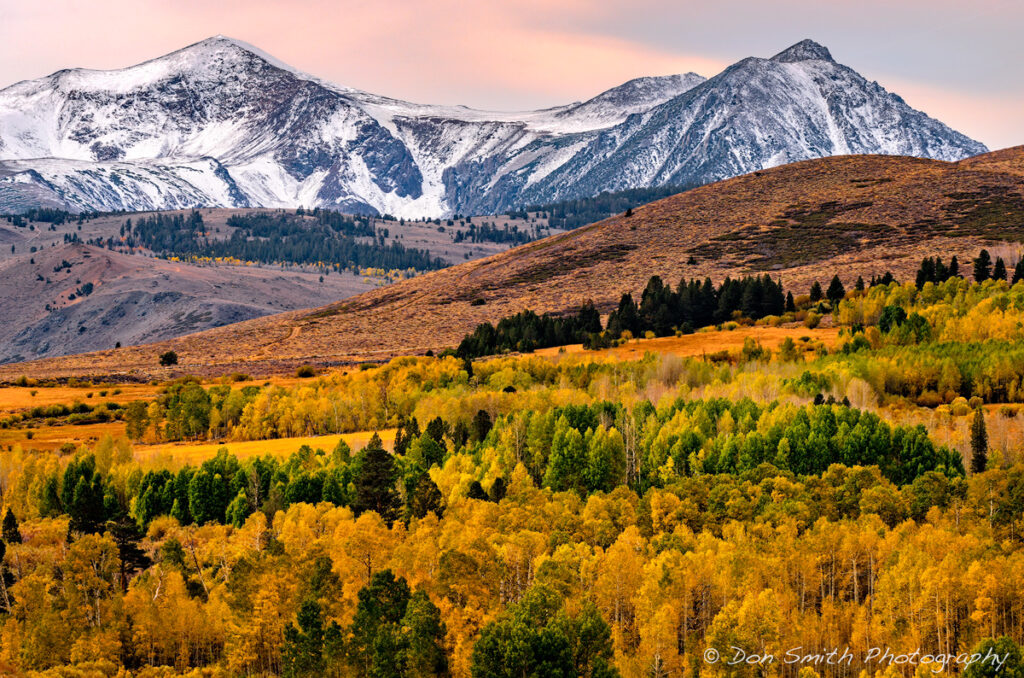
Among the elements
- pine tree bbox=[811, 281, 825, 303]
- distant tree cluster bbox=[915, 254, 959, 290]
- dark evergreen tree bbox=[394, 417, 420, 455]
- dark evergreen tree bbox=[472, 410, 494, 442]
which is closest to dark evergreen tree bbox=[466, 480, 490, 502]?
dark evergreen tree bbox=[394, 417, 420, 455]

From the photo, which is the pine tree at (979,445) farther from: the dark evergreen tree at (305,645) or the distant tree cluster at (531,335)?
the distant tree cluster at (531,335)

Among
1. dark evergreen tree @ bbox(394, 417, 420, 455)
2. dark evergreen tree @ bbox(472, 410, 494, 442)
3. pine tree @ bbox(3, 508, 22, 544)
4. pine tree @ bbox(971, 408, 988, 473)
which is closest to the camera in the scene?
pine tree @ bbox(971, 408, 988, 473)

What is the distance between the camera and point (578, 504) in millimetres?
94562

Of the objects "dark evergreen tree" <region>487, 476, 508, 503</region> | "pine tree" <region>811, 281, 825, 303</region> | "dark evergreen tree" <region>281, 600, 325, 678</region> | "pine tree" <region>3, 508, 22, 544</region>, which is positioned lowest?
"dark evergreen tree" <region>281, 600, 325, 678</region>

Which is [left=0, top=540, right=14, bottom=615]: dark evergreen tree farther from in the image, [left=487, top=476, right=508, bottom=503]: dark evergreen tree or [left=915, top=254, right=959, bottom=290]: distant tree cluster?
[left=915, top=254, right=959, bottom=290]: distant tree cluster

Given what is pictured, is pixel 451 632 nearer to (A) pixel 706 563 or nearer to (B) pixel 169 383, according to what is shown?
(A) pixel 706 563

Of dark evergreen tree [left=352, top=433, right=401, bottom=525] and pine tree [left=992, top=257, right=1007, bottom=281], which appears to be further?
pine tree [left=992, top=257, right=1007, bottom=281]

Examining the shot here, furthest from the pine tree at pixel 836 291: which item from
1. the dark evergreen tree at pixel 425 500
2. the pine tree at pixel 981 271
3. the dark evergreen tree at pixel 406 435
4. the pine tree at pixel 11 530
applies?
the pine tree at pixel 11 530

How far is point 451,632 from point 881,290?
4746 inches

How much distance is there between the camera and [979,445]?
101 metres

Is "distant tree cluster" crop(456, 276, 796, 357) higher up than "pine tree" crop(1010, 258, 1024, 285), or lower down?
lower down

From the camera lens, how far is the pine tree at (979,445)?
327ft

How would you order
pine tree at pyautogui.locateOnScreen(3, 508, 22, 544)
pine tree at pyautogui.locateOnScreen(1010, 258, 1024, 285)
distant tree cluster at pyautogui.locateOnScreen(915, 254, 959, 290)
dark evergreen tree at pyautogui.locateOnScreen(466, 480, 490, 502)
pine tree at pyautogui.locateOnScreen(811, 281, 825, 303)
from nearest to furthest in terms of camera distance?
dark evergreen tree at pyautogui.locateOnScreen(466, 480, 490, 502) → pine tree at pyautogui.locateOnScreen(3, 508, 22, 544) → pine tree at pyautogui.locateOnScreen(1010, 258, 1024, 285) → distant tree cluster at pyautogui.locateOnScreen(915, 254, 959, 290) → pine tree at pyautogui.locateOnScreen(811, 281, 825, 303)

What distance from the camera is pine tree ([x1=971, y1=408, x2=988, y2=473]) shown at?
99.8 metres
